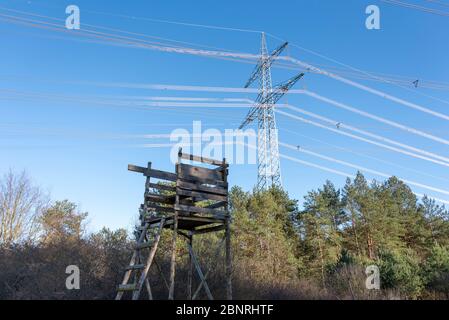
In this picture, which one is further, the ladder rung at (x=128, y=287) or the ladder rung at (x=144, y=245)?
the ladder rung at (x=144, y=245)

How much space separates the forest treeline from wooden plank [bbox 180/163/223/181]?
5316mm

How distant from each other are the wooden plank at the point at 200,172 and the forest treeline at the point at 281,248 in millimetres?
5316

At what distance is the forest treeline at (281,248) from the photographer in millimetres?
13930

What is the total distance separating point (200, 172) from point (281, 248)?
72.7 ft

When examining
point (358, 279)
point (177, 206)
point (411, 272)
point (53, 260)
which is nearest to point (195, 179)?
point (177, 206)

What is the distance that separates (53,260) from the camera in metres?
14.8

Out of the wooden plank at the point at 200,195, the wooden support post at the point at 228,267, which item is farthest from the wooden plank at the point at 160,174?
the wooden support post at the point at 228,267

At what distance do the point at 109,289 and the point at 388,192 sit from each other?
130 feet

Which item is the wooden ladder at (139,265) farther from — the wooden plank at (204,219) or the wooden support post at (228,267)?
the wooden support post at (228,267)

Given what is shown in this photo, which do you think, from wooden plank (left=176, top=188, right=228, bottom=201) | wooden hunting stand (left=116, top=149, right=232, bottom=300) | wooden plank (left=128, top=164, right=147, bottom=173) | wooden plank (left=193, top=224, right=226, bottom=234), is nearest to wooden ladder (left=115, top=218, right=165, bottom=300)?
wooden hunting stand (left=116, top=149, right=232, bottom=300)

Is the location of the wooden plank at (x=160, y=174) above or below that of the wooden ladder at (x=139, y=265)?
above

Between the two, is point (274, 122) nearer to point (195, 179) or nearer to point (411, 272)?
point (411, 272)

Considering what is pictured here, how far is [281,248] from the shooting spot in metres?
30.5


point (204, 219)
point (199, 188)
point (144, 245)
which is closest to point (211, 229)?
point (204, 219)
